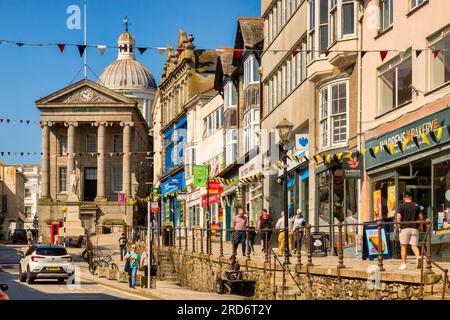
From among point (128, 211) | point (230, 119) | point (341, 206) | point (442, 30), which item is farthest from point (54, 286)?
point (128, 211)

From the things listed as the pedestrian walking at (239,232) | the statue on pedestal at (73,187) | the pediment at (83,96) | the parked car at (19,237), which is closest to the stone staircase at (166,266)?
the pedestrian walking at (239,232)

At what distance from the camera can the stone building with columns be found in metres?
120

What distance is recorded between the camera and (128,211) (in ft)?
397

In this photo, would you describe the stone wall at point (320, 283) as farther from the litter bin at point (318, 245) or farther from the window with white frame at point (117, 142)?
the window with white frame at point (117, 142)

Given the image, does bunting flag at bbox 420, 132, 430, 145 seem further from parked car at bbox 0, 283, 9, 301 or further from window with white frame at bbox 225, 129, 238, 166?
window with white frame at bbox 225, 129, 238, 166

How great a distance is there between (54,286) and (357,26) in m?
13.3

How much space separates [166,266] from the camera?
5100 cm

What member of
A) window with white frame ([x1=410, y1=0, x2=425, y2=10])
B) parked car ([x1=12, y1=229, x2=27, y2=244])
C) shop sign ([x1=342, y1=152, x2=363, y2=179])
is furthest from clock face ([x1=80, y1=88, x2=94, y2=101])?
window with white frame ([x1=410, y1=0, x2=425, y2=10])

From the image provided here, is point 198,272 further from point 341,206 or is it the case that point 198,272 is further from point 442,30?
point 442,30

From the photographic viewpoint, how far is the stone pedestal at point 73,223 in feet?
287

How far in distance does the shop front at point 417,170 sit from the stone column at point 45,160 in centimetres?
9095

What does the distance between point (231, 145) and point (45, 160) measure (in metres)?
58.5

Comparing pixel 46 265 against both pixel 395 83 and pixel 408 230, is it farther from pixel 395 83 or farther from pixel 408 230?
pixel 408 230

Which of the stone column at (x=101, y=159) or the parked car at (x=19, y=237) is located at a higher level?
the stone column at (x=101, y=159)
